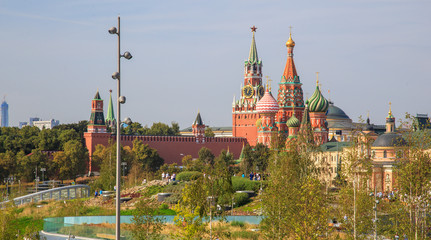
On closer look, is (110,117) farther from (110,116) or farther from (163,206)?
(163,206)

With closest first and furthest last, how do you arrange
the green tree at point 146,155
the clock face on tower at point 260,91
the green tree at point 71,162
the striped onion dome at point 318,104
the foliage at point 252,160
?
1. the foliage at point 252,160
2. the green tree at point 71,162
3. the striped onion dome at point 318,104
4. the green tree at point 146,155
5. the clock face on tower at point 260,91

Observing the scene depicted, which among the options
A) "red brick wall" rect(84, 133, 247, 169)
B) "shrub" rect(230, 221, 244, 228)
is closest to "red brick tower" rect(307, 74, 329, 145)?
"red brick wall" rect(84, 133, 247, 169)

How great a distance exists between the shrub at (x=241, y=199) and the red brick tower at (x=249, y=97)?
67.9 m

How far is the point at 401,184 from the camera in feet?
80.9

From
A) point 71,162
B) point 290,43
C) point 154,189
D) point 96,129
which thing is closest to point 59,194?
point 154,189

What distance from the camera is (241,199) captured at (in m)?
49.7

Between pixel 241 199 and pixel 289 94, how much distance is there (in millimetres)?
47232

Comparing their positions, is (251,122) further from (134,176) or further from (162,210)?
(162,210)

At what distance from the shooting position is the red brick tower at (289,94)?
9475 centimetres

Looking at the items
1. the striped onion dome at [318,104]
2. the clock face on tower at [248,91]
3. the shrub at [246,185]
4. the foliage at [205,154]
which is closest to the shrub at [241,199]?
the shrub at [246,185]

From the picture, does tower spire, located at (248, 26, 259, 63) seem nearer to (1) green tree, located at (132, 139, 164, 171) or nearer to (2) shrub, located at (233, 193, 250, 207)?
(1) green tree, located at (132, 139, 164, 171)

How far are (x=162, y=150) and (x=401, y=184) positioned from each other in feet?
250

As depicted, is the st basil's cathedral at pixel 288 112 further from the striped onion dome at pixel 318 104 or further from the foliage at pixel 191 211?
the foliage at pixel 191 211

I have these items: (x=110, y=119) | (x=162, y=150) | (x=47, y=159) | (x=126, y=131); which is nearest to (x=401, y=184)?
(x=47, y=159)
